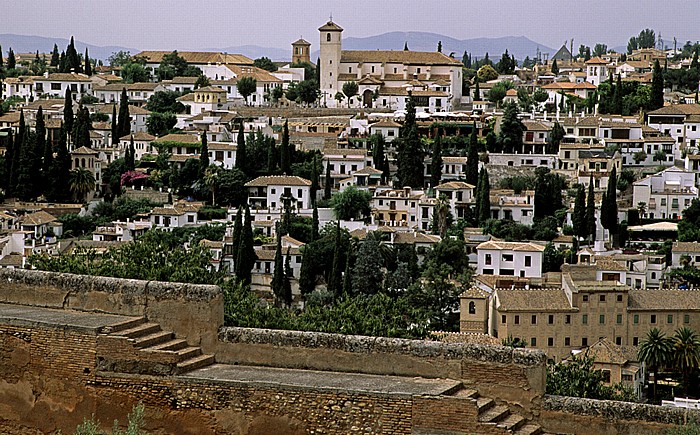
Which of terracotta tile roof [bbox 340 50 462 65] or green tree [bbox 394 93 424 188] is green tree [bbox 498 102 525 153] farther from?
terracotta tile roof [bbox 340 50 462 65]

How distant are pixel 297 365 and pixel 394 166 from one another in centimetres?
4615

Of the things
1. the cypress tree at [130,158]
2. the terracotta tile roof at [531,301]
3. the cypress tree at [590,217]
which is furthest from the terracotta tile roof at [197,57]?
the terracotta tile roof at [531,301]

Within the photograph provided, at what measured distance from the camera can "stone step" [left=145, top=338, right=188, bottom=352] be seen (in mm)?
8399

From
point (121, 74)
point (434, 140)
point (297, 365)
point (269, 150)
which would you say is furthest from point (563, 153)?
point (297, 365)

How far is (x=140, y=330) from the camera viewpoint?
8.55m

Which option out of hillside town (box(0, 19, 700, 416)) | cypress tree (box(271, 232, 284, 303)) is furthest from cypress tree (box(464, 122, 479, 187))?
cypress tree (box(271, 232, 284, 303))

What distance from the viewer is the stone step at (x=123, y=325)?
835cm

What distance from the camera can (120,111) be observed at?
5891cm

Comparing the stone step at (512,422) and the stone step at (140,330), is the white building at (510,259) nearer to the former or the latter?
the stone step at (140,330)

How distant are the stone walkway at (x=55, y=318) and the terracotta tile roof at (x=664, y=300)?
27632mm

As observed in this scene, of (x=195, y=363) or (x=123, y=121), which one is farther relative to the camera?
(x=123, y=121)

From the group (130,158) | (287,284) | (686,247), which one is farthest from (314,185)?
(686,247)

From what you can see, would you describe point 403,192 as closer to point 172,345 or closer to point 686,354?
point 686,354

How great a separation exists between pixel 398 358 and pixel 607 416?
1.34 metres
